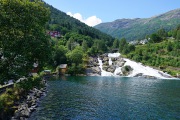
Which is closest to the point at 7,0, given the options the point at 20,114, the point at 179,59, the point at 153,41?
the point at 20,114

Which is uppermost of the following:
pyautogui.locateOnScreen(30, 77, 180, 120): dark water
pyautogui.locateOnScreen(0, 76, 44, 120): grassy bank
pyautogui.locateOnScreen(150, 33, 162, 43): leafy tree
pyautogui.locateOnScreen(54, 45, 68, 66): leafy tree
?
pyautogui.locateOnScreen(150, 33, 162, 43): leafy tree

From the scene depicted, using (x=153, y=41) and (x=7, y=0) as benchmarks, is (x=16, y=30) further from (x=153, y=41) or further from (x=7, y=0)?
(x=153, y=41)

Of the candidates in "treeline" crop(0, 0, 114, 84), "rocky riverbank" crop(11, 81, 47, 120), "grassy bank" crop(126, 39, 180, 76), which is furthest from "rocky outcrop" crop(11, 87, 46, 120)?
"grassy bank" crop(126, 39, 180, 76)

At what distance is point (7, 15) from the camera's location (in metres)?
25.0

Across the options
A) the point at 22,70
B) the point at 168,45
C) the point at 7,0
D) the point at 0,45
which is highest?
the point at 168,45

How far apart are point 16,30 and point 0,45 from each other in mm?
2777

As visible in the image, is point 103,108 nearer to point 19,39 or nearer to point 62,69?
point 19,39

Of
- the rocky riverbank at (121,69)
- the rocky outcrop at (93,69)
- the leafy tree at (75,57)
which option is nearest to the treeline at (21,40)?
the rocky outcrop at (93,69)

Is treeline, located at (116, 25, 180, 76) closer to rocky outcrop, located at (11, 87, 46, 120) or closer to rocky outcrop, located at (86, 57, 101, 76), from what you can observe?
rocky outcrop, located at (86, 57, 101, 76)

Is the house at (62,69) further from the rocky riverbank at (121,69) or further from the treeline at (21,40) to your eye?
the treeline at (21,40)

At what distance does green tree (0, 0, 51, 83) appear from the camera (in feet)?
83.5

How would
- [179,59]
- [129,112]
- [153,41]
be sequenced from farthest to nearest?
[153,41] → [179,59] → [129,112]

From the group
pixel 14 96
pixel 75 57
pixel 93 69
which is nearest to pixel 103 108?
pixel 14 96

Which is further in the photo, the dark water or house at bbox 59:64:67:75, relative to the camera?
house at bbox 59:64:67:75
